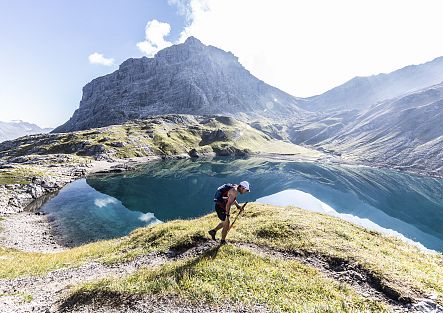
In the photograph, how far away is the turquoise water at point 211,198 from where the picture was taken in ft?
245

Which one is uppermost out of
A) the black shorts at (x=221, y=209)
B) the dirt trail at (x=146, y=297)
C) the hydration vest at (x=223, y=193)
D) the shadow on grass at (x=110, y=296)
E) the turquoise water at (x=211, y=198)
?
the hydration vest at (x=223, y=193)

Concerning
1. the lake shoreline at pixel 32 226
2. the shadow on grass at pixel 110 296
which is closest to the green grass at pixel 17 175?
the lake shoreline at pixel 32 226

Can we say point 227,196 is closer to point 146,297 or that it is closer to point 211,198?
point 146,297

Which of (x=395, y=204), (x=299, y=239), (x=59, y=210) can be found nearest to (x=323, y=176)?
(x=395, y=204)

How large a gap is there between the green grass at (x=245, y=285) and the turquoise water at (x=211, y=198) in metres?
48.8

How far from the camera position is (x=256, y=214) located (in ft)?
105

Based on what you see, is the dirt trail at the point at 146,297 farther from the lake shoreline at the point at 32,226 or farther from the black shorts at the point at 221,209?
the lake shoreline at the point at 32,226

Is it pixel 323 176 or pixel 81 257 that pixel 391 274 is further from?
pixel 323 176

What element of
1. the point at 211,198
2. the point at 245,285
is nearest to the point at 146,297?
the point at 245,285

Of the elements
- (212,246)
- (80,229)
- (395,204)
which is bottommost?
(395,204)

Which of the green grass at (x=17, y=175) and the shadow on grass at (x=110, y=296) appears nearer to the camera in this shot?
the shadow on grass at (x=110, y=296)

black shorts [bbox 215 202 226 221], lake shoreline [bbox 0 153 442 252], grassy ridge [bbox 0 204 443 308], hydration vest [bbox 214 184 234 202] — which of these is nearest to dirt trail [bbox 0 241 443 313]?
grassy ridge [bbox 0 204 443 308]

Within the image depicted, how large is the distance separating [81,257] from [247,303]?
2052cm

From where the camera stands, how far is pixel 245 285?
51.3ft
